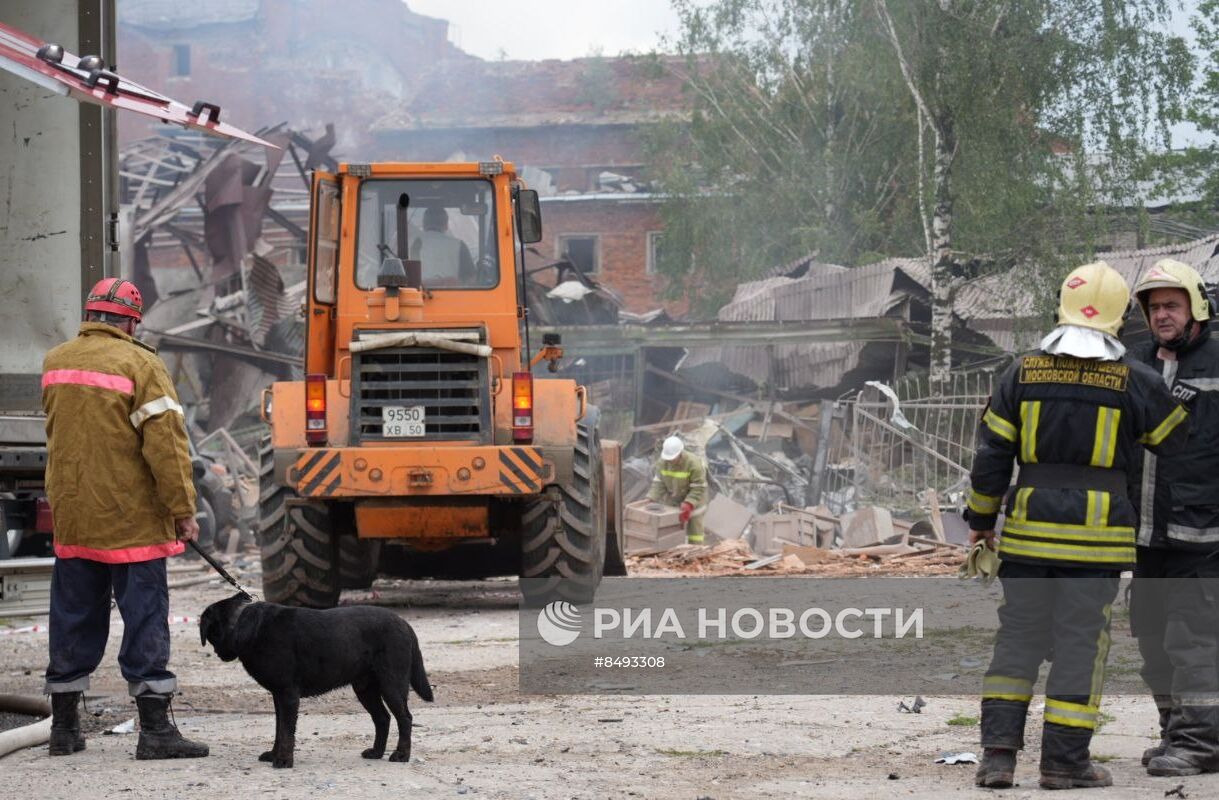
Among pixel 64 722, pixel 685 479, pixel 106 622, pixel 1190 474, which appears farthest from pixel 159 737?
pixel 685 479

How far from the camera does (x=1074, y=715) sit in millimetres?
5008

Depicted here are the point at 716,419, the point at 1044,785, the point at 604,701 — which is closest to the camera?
the point at 1044,785

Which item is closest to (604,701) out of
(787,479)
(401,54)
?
(787,479)

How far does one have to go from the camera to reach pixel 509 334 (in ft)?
33.9

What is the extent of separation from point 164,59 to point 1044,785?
157 ft

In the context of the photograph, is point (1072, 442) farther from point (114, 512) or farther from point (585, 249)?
point (585, 249)

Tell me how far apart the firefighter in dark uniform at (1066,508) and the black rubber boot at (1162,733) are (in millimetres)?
401

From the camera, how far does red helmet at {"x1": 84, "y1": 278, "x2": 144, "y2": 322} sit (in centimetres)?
582

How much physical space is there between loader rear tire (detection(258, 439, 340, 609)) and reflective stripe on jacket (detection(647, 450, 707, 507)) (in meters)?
6.25

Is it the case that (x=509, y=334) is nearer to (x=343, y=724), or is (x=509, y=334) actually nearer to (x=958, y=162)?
(x=343, y=724)

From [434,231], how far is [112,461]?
16.6 ft

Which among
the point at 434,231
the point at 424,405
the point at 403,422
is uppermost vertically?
the point at 434,231

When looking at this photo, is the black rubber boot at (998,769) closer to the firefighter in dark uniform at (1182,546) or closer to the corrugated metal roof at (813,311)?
the firefighter in dark uniform at (1182,546)

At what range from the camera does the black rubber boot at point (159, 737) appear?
18.4 ft
